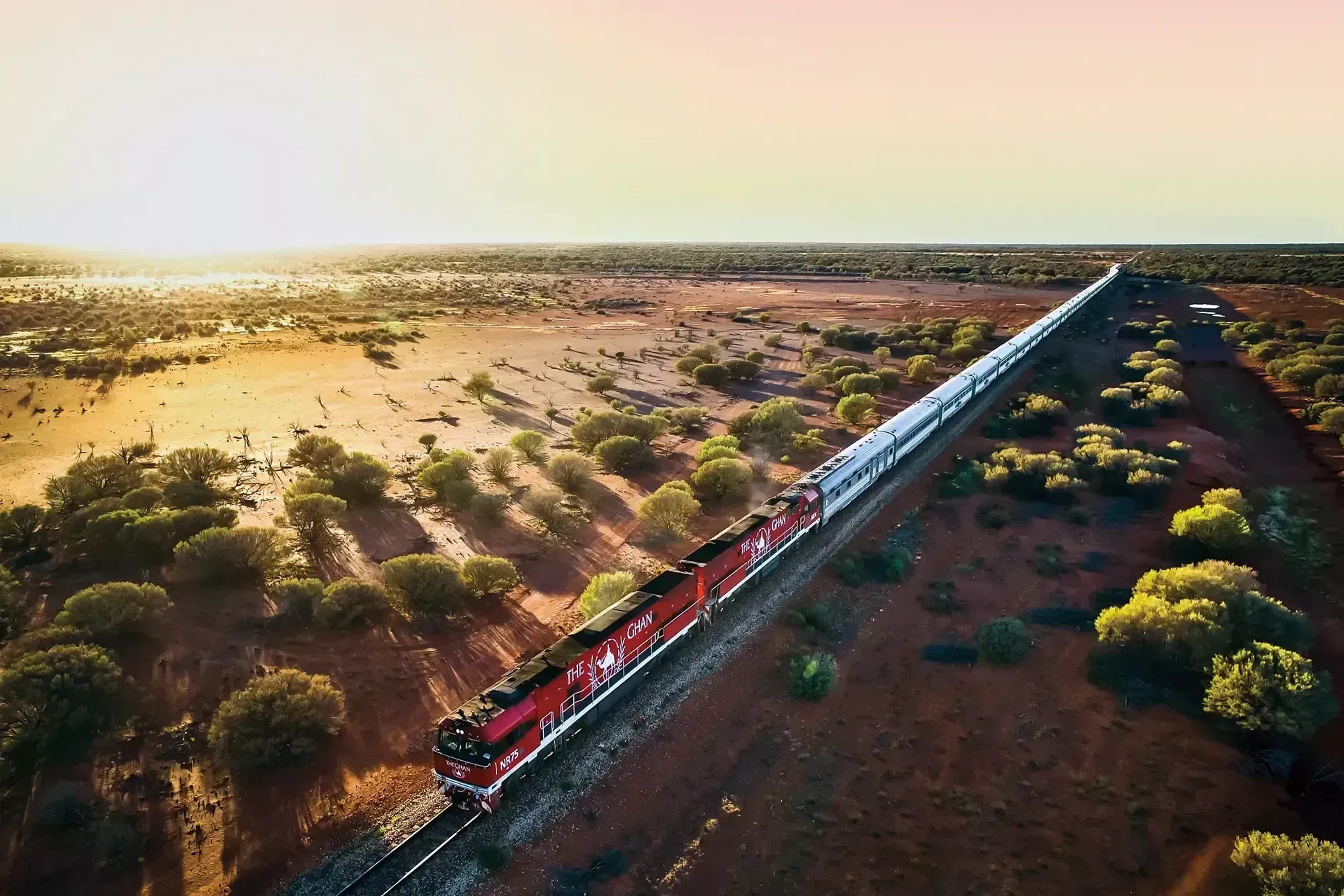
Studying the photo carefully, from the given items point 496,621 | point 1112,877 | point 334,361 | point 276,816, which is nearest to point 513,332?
point 334,361

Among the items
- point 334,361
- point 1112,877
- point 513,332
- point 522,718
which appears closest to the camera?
point 1112,877

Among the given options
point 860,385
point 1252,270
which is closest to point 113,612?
point 860,385

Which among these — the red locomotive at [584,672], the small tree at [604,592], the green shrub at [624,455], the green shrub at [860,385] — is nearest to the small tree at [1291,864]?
the red locomotive at [584,672]

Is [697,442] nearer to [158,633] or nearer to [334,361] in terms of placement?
[158,633]

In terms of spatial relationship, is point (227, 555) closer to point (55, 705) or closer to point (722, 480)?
point (55, 705)

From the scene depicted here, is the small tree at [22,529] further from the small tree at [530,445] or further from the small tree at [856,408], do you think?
the small tree at [856,408]

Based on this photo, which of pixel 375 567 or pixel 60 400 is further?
pixel 60 400

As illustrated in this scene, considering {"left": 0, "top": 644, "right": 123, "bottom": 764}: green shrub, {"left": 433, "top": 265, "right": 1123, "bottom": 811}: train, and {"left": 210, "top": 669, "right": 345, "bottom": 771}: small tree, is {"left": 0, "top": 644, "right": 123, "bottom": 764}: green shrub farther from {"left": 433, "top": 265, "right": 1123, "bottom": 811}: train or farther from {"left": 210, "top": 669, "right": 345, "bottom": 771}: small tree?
{"left": 433, "top": 265, "right": 1123, "bottom": 811}: train

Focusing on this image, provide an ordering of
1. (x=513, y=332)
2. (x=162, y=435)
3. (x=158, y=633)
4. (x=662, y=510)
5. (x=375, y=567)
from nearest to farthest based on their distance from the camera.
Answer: (x=158, y=633) < (x=375, y=567) < (x=662, y=510) < (x=162, y=435) < (x=513, y=332)
